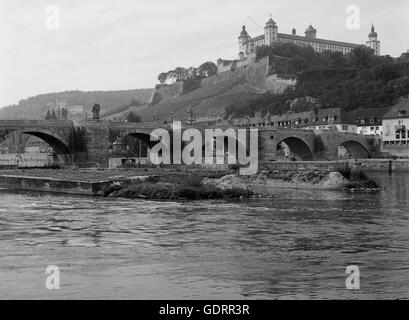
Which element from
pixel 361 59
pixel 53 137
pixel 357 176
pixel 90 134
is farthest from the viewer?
pixel 361 59

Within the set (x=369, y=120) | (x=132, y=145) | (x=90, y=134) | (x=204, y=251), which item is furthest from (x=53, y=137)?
(x=369, y=120)

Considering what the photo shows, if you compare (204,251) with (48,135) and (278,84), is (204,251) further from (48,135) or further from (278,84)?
(278,84)

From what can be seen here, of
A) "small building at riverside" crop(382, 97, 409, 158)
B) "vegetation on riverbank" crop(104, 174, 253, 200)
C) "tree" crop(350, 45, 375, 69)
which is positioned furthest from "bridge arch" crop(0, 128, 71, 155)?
"tree" crop(350, 45, 375, 69)

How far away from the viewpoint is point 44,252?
20328 mm

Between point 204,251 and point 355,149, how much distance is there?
102 m

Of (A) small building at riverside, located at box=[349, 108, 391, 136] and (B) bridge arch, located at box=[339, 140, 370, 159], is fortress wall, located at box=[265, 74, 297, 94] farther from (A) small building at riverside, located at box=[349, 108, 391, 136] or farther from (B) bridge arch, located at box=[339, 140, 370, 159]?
(B) bridge arch, located at box=[339, 140, 370, 159]

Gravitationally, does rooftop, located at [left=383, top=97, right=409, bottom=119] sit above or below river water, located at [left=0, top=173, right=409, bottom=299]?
above

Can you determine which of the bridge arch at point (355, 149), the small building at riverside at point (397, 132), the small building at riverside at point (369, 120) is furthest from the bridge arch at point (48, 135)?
the small building at riverside at point (369, 120)

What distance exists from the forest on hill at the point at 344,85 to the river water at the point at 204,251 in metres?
120

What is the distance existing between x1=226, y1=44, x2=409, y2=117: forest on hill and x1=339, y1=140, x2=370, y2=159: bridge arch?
100 feet

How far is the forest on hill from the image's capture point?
151 m

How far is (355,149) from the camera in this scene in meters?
118
